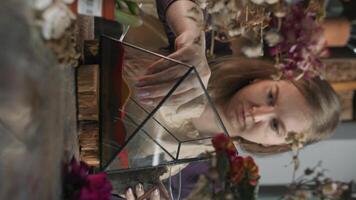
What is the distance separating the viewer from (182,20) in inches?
31.5

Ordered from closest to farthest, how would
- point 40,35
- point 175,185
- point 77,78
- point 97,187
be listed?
point 40,35
point 97,187
point 77,78
point 175,185

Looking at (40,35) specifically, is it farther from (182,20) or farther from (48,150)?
(182,20)

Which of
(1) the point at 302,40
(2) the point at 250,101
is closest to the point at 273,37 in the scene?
(1) the point at 302,40

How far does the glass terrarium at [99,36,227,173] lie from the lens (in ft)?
2.39

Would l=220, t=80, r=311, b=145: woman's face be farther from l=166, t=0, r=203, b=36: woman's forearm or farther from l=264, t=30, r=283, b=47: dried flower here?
l=264, t=30, r=283, b=47: dried flower

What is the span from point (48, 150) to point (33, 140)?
0.03m

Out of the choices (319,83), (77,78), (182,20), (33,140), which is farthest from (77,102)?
(319,83)

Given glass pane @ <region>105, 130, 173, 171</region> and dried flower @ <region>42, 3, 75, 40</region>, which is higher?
dried flower @ <region>42, 3, 75, 40</region>

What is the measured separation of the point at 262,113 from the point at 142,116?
0.27 metres

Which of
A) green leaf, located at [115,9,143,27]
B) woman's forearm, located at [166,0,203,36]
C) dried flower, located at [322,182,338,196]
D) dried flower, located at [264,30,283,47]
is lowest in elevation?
dried flower, located at [322,182,338,196]

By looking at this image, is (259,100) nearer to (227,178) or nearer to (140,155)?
(140,155)

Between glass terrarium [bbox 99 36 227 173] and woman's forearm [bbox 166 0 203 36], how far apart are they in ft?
0.20

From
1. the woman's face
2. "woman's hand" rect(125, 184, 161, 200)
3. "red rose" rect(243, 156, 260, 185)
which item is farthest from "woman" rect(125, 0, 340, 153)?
"red rose" rect(243, 156, 260, 185)

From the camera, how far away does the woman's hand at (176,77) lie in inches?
28.7
